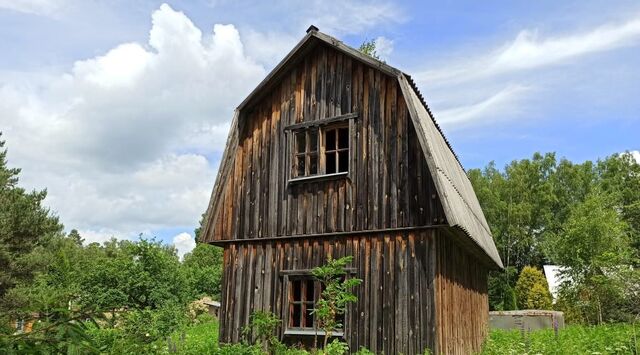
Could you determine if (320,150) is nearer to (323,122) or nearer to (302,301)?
(323,122)

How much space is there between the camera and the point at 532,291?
39.6 metres

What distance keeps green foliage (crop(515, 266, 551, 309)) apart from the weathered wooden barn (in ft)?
95.7

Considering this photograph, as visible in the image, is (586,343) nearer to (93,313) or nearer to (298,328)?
(298,328)

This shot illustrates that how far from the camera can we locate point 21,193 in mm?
30016

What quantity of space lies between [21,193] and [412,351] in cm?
2761

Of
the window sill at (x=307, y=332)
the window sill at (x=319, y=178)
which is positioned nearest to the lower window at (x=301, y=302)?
the window sill at (x=307, y=332)

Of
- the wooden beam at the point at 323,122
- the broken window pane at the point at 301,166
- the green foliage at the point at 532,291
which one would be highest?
the wooden beam at the point at 323,122

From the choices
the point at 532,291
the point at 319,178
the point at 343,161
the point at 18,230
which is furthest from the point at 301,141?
the point at 532,291

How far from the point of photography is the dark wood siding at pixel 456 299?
9.76 m

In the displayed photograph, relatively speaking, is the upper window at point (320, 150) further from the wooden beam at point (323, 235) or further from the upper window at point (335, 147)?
the wooden beam at point (323, 235)

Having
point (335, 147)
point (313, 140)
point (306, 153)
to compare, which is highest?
point (313, 140)

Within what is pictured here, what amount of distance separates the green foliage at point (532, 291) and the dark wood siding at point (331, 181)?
33.3 metres

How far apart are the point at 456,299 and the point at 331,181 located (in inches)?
148

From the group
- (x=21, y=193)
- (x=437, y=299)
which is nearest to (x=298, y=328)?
(x=437, y=299)
